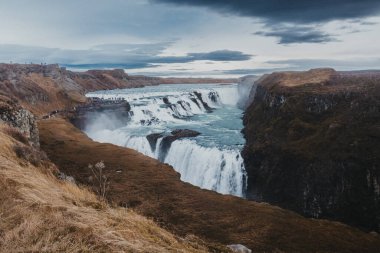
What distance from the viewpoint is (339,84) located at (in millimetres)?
65438

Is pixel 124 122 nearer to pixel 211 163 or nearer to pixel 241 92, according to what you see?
pixel 211 163

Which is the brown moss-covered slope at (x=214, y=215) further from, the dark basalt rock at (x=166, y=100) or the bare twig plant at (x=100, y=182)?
the dark basalt rock at (x=166, y=100)

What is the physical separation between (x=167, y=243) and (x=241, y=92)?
12904 centimetres

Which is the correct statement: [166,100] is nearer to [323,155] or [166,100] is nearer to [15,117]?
[323,155]

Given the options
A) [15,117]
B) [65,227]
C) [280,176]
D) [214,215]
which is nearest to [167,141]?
[280,176]

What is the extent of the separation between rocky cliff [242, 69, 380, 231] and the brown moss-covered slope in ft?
37.5

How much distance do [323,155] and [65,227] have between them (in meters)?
39.0

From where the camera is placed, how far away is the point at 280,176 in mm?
44781

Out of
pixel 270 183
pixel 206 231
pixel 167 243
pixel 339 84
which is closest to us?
pixel 167 243

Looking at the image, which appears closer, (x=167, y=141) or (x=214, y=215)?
(x=214, y=215)

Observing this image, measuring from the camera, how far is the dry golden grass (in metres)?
6.95

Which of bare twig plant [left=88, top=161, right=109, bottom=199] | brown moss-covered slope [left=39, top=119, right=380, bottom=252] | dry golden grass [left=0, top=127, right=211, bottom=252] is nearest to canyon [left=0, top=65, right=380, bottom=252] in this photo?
brown moss-covered slope [left=39, top=119, right=380, bottom=252]

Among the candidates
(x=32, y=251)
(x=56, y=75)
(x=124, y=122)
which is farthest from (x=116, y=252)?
(x=56, y=75)

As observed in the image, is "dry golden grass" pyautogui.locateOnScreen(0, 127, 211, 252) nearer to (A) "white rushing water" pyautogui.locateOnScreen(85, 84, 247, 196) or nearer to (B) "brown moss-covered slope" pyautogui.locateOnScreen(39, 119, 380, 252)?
(B) "brown moss-covered slope" pyautogui.locateOnScreen(39, 119, 380, 252)
